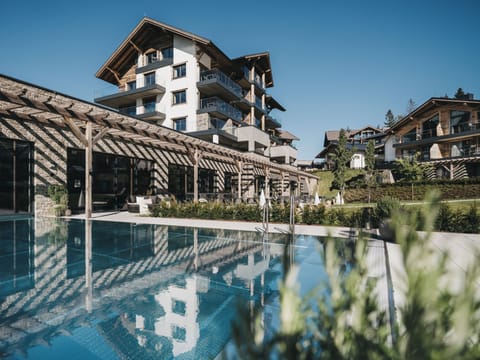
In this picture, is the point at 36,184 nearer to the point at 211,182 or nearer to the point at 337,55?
the point at 211,182

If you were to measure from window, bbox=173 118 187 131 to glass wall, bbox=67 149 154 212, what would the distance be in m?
9.31

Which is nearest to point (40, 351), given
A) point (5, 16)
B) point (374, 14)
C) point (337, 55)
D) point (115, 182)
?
point (115, 182)

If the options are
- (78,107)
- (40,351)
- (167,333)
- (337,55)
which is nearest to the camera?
(40,351)

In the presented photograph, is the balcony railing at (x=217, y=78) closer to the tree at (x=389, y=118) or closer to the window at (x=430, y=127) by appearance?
→ the window at (x=430, y=127)

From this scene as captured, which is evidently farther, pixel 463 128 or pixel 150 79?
pixel 463 128

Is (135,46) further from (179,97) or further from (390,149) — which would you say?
(390,149)

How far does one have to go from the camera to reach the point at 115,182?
15.7 m

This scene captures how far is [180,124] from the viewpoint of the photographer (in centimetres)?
2644

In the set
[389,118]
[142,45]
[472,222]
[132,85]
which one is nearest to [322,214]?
[472,222]

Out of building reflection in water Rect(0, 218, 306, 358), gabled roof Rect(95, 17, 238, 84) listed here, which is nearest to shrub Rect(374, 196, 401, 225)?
building reflection in water Rect(0, 218, 306, 358)

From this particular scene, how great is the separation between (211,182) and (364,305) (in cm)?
2284

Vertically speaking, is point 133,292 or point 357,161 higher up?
point 357,161

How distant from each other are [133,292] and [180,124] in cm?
2425

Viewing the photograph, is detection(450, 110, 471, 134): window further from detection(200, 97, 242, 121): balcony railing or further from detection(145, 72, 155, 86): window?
detection(145, 72, 155, 86): window
